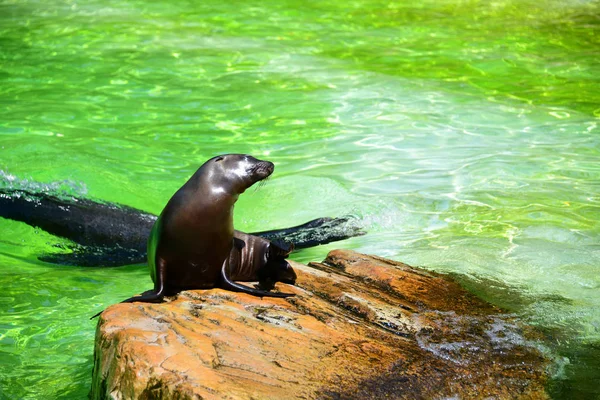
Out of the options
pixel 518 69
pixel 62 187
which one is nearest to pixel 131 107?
pixel 62 187

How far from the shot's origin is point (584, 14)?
12.8 m

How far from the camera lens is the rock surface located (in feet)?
8.35

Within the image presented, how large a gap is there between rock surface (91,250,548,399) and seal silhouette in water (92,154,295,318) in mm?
88

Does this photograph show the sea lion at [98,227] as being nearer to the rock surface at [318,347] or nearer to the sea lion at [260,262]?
the sea lion at [260,262]

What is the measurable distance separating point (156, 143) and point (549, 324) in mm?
4800

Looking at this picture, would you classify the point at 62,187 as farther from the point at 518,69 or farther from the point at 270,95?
the point at 518,69

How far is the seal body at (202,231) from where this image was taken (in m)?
3.40

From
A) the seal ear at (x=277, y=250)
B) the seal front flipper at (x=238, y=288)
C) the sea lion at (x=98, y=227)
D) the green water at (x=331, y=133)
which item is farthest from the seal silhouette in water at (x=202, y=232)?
the sea lion at (x=98, y=227)

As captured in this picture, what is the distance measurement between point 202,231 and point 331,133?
4598 millimetres

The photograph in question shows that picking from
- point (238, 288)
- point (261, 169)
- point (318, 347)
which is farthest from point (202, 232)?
point (318, 347)

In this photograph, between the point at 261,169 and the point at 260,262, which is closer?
the point at 261,169

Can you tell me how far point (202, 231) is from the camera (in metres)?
3.42

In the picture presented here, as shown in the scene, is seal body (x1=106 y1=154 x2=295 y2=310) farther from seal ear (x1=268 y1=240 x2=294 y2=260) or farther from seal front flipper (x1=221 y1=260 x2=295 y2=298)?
seal ear (x1=268 y1=240 x2=294 y2=260)

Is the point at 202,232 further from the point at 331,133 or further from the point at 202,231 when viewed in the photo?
the point at 331,133
